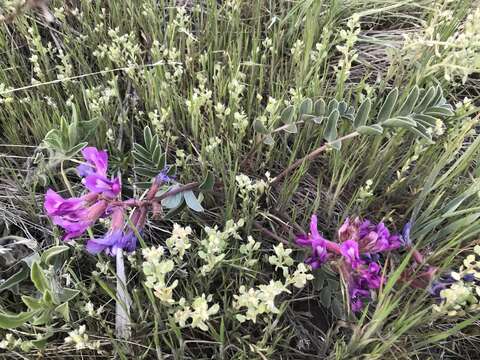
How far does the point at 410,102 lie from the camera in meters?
1.13

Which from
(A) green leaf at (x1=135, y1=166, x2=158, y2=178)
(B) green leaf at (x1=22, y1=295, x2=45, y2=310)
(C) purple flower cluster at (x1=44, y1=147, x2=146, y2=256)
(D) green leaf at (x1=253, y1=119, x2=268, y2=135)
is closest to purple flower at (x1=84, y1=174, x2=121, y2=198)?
(C) purple flower cluster at (x1=44, y1=147, x2=146, y2=256)

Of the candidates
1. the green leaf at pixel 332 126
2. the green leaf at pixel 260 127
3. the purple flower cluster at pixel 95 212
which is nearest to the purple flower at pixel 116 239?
the purple flower cluster at pixel 95 212

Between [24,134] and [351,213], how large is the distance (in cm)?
85

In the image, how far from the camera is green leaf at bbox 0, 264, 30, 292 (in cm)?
101

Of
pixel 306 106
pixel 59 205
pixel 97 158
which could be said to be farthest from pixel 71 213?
pixel 306 106

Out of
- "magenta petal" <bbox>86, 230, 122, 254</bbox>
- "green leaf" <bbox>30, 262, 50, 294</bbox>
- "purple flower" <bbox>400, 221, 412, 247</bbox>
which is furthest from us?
"purple flower" <bbox>400, 221, 412, 247</bbox>

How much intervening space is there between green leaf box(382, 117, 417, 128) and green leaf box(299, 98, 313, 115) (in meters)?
0.16

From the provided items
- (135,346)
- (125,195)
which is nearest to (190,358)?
(135,346)

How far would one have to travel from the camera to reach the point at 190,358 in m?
1.00

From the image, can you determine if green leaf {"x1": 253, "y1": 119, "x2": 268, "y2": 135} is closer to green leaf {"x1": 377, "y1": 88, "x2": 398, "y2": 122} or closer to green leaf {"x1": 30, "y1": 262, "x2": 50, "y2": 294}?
green leaf {"x1": 377, "y1": 88, "x2": 398, "y2": 122}

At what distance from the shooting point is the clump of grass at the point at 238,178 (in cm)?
100

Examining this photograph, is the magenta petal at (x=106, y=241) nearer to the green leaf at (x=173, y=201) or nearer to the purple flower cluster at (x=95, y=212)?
the purple flower cluster at (x=95, y=212)

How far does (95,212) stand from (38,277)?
0.50 ft

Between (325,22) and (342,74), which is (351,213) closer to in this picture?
(342,74)
